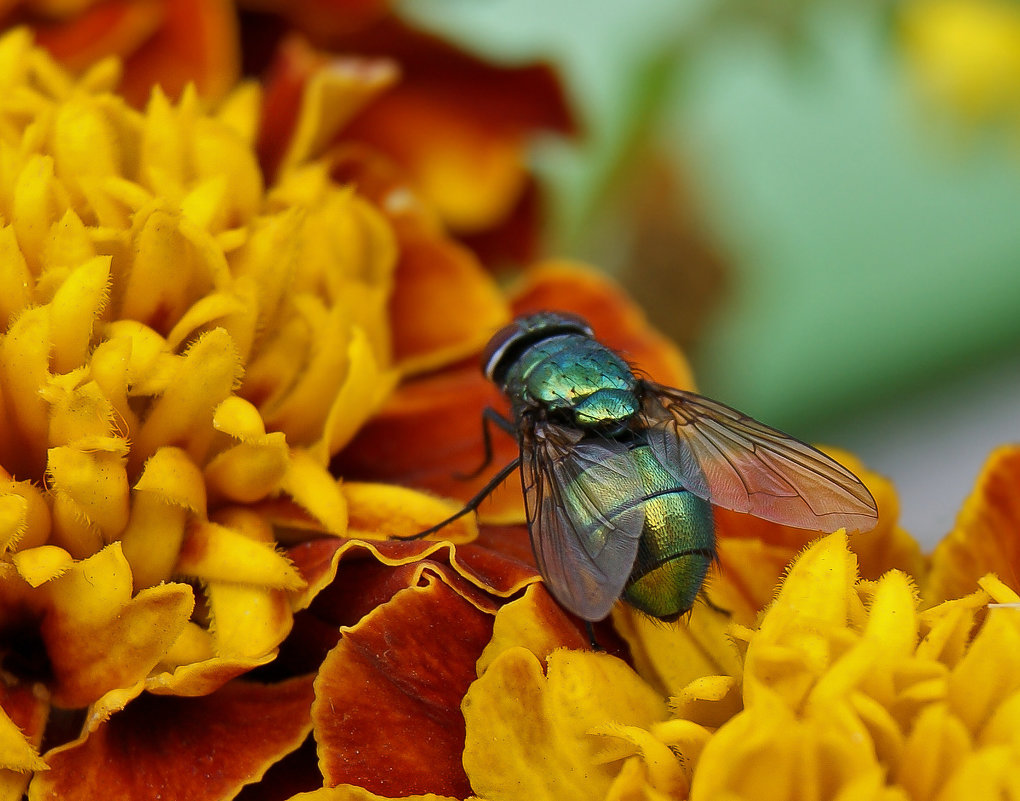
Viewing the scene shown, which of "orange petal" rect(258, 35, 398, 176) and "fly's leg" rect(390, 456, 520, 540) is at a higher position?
"orange petal" rect(258, 35, 398, 176)

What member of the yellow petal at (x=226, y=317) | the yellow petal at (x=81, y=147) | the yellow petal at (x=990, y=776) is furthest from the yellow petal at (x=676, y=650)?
the yellow petal at (x=81, y=147)

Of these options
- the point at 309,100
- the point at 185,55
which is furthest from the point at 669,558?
the point at 185,55

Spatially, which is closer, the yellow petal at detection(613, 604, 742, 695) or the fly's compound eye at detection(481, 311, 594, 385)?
the yellow petal at detection(613, 604, 742, 695)

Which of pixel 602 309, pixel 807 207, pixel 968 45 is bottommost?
pixel 807 207

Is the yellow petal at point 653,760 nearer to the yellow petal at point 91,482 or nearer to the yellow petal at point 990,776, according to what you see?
the yellow petal at point 990,776

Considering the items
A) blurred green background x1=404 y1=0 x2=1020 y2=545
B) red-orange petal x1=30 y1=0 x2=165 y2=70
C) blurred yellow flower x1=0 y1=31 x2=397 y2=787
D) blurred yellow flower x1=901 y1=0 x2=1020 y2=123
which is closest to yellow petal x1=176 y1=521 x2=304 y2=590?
blurred yellow flower x1=0 y1=31 x2=397 y2=787

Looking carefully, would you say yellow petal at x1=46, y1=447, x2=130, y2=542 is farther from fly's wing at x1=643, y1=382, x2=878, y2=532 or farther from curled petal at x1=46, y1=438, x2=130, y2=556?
fly's wing at x1=643, y1=382, x2=878, y2=532

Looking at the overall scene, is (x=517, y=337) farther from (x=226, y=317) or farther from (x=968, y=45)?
(x=968, y=45)
